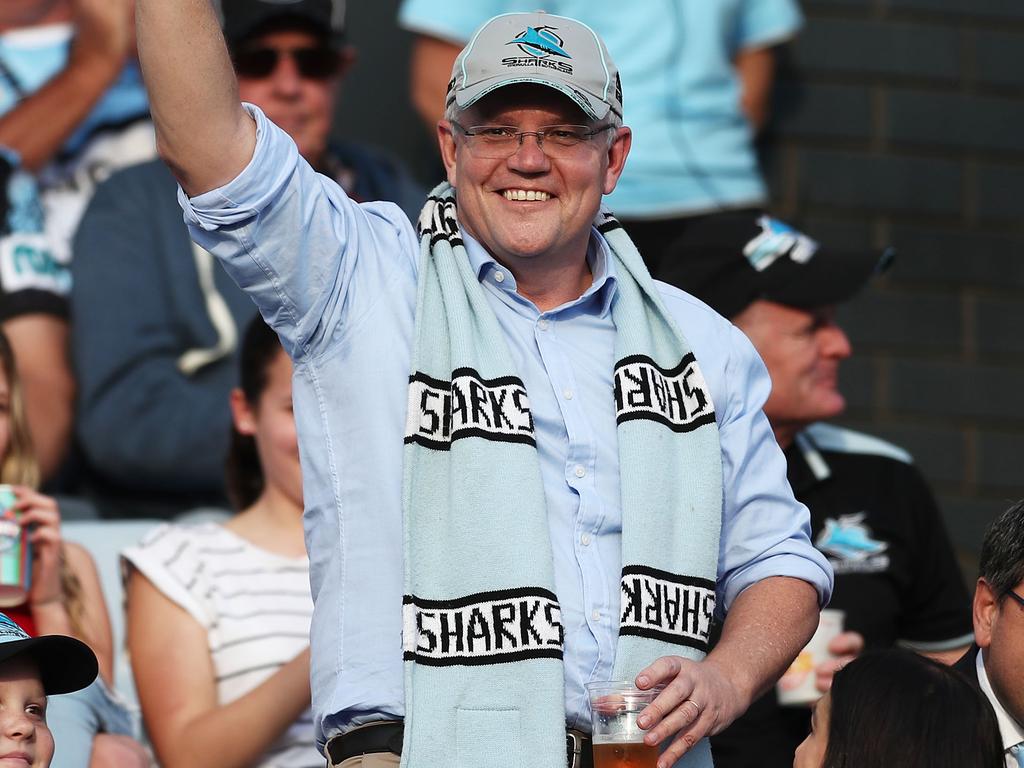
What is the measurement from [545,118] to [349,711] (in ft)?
3.28

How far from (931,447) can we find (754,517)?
144 inches

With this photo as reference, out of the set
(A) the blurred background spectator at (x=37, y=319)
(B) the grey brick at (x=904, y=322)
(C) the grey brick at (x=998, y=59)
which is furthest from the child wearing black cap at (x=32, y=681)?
(C) the grey brick at (x=998, y=59)

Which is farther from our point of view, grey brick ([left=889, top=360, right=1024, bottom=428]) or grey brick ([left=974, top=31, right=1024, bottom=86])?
grey brick ([left=974, top=31, right=1024, bottom=86])

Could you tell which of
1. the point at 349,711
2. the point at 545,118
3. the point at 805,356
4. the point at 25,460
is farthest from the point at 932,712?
the point at 25,460

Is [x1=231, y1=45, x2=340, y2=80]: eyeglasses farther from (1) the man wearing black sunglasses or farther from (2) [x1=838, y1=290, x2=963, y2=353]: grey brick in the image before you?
(2) [x1=838, y1=290, x2=963, y2=353]: grey brick

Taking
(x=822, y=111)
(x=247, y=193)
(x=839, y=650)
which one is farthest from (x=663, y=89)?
(x=247, y=193)

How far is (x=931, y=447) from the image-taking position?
6434 mm

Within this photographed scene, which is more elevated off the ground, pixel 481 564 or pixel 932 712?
pixel 481 564

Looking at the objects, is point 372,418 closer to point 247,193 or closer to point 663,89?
point 247,193

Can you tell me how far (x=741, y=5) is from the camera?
6.02m

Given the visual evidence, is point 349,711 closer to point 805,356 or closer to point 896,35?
point 805,356

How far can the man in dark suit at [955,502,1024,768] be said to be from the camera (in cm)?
302

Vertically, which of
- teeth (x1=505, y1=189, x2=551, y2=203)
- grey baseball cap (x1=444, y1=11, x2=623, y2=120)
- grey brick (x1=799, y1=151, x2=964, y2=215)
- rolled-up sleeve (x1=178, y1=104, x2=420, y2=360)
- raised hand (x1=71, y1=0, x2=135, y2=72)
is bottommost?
rolled-up sleeve (x1=178, y1=104, x2=420, y2=360)

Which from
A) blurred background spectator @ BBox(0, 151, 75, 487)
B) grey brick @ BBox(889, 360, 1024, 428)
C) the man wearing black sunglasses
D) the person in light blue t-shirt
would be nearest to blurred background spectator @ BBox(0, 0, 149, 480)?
blurred background spectator @ BBox(0, 151, 75, 487)
